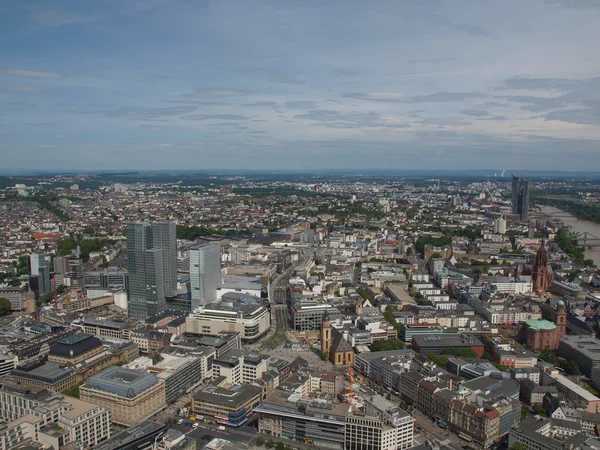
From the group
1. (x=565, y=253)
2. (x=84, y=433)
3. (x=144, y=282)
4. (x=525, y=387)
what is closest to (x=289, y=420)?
(x=84, y=433)

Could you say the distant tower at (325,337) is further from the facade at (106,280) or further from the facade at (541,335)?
the facade at (106,280)

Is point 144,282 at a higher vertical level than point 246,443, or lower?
higher

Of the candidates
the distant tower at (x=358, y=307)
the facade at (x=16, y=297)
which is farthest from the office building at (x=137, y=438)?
the facade at (x=16, y=297)

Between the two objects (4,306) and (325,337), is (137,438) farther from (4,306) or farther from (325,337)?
(4,306)

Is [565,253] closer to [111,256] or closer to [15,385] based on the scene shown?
[111,256]

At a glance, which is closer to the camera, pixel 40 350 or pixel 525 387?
pixel 525 387

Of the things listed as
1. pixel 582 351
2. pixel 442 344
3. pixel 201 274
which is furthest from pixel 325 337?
pixel 582 351

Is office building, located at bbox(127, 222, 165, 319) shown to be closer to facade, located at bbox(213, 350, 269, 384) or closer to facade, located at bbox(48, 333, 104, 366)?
facade, located at bbox(48, 333, 104, 366)
